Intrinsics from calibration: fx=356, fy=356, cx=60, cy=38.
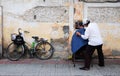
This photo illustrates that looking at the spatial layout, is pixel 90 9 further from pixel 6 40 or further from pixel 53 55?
pixel 6 40

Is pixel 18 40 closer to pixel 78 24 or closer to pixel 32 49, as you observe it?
pixel 32 49

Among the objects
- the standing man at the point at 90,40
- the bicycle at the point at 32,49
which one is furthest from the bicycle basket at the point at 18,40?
the standing man at the point at 90,40

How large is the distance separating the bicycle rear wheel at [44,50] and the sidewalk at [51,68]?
0.26 meters

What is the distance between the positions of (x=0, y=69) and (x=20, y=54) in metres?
1.89

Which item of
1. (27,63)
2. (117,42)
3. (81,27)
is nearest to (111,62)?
(117,42)

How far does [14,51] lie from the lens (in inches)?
542

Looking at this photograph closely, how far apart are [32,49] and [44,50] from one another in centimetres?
49

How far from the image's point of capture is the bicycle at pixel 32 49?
1359 cm

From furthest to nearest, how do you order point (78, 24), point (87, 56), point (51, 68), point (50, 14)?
point (50, 14)
point (78, 24)
point (51, 68)
point (87, 56)

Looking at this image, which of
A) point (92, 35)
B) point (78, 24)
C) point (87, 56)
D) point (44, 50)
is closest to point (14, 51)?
point (44, 50)

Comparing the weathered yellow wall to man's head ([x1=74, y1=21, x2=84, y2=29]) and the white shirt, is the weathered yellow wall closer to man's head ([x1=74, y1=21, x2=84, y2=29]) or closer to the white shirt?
man's head ([x1=74, y1=21, x2=84, y2=29])

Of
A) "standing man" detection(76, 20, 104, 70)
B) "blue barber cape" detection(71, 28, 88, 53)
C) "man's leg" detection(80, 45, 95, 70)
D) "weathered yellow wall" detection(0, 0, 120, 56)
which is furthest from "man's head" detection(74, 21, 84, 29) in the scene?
"man's leg" detection(80, 45, 95, 70)

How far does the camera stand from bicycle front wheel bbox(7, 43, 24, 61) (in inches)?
536

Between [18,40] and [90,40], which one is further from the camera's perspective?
[18,40]
